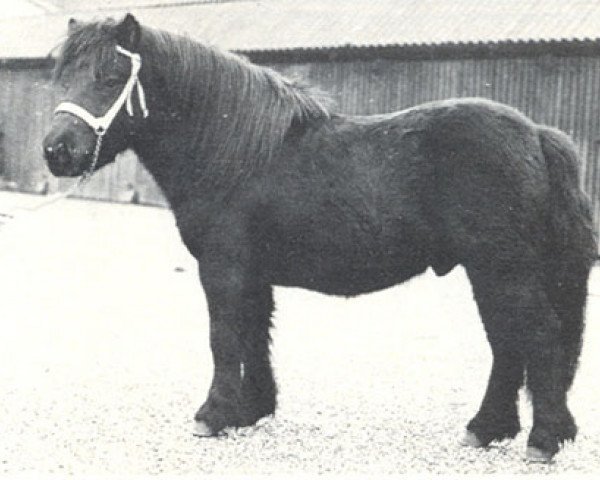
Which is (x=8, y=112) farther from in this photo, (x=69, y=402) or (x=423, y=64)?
(x=69, y=402)

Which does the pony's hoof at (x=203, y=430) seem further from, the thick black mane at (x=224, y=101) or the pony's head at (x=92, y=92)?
the pony's head at (x=92, y=92)

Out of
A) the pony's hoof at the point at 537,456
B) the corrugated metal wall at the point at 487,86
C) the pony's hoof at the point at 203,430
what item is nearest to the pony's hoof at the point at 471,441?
the pony's hoof at the point at 537,456

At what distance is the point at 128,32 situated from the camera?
427cm

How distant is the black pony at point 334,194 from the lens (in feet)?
13.2

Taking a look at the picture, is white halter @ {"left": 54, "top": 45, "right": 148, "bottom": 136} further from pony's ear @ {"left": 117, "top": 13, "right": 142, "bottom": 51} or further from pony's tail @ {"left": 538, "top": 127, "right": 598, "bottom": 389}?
pony's tail @ {"left": 538, "top": 127, "right": 598, "bottom": 389}

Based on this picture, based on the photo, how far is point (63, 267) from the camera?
35.1 feet

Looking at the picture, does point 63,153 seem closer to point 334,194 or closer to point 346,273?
point 334,194

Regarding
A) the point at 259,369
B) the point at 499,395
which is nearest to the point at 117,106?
the point at 259,369

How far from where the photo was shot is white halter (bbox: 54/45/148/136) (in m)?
4.18

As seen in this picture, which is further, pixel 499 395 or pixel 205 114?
pixel 205 114

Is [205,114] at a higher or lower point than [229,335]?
higher

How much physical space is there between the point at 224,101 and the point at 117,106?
559 mm

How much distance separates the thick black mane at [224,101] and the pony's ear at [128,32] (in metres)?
0.07

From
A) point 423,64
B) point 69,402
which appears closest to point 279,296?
point 69,402
